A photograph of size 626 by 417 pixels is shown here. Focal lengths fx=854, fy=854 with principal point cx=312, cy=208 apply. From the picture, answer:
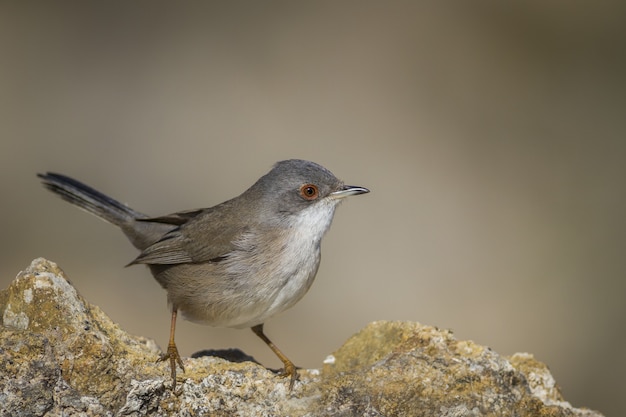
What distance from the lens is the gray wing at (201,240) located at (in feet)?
19.3

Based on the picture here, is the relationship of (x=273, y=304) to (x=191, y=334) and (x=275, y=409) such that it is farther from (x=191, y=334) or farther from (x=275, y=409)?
(x=191, y=334)

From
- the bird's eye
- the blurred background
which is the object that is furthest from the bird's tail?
the blurred background

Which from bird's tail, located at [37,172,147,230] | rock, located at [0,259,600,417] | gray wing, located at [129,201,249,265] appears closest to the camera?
rock, located at [0,259,600,417]

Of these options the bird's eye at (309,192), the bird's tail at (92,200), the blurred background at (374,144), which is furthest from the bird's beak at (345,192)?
the blurred background at (374,144)

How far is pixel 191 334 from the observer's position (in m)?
9.82

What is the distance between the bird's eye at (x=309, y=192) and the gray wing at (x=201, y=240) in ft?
1.48

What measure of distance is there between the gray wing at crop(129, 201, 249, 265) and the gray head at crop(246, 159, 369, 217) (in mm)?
264

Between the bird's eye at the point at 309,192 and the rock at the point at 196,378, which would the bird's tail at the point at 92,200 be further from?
the rock at the point at 196,378

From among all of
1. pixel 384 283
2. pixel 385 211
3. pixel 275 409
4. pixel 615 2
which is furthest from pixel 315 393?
pixel 615 2

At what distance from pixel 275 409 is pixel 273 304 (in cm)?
97

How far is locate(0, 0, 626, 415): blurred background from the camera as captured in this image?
11125 millimetres

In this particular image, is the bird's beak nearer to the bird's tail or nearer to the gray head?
the gray head

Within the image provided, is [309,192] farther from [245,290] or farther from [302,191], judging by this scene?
[245,290]

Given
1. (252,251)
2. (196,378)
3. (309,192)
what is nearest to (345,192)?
(309,192)
